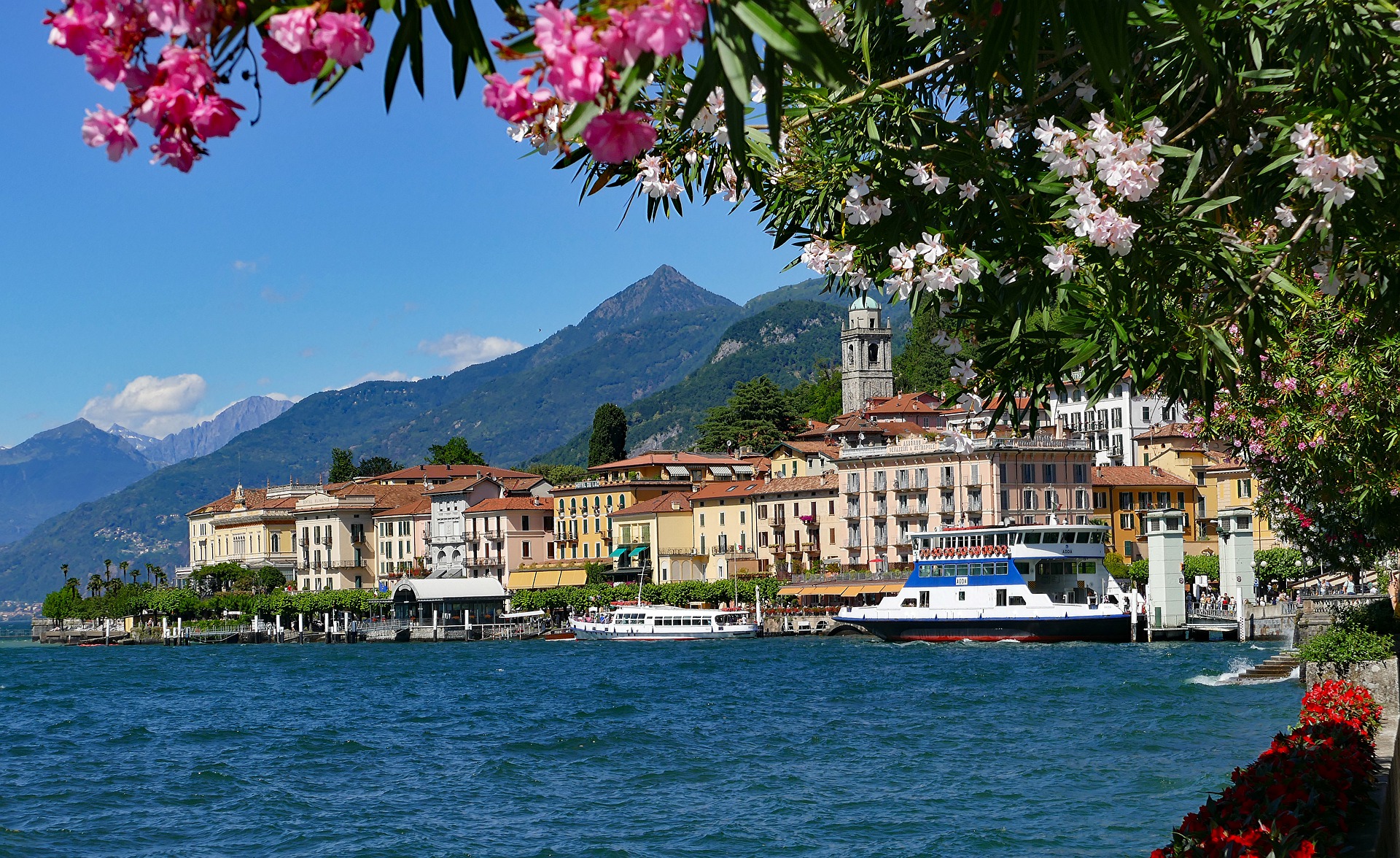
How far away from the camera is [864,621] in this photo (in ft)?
231

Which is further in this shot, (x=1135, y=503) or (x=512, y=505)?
(x=512, y=505)

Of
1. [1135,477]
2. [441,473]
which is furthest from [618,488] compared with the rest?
[1135,477]

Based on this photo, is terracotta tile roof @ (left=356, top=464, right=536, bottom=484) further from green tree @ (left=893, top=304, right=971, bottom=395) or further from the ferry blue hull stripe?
the ferry blue hull stripe

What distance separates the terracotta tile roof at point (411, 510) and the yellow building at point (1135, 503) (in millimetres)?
55472

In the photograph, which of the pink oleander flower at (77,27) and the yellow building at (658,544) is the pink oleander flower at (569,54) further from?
the yellow building at (658,544)

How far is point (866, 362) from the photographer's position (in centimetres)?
13200

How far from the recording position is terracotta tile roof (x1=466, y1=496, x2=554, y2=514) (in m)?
114

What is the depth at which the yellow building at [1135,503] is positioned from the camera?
86.1m

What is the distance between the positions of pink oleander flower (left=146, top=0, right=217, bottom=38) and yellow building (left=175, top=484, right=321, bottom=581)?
12635cm

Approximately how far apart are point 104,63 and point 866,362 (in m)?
130

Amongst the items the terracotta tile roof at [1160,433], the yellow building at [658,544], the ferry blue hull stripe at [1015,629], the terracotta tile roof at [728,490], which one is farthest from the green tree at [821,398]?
the ferry blue hull stripe at [1015,629]

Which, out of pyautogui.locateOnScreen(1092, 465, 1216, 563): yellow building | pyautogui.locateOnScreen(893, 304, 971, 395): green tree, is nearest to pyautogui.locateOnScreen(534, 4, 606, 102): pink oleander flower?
pyautogui.locateOnScreen(1092, 465, 1216, 563): yellow building

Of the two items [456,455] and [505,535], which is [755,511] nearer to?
[505,535]

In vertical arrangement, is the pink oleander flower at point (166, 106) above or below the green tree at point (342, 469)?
below
